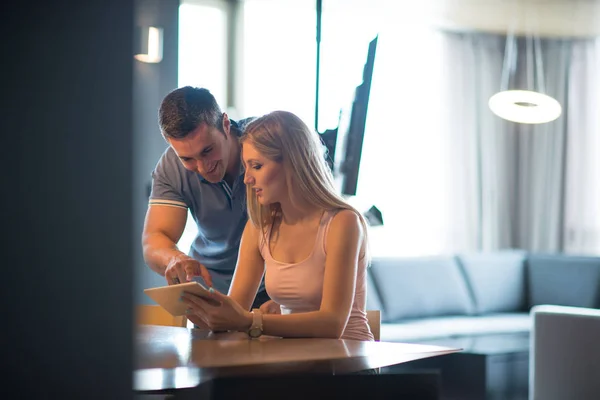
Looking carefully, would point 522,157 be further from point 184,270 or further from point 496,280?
point 184,270

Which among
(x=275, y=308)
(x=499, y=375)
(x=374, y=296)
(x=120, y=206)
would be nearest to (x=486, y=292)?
(x=374, y=296)

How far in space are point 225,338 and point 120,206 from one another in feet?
4.21

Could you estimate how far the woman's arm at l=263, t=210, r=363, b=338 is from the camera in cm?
185

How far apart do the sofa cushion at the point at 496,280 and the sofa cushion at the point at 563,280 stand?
0.31ft

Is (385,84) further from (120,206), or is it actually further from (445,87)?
(120,206)

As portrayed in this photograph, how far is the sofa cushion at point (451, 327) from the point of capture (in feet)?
15.7

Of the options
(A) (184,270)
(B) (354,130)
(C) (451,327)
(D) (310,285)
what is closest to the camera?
(D) (310,285)

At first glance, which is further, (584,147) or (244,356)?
(584,147)

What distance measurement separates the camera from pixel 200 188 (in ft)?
8.38

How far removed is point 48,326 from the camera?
22.7 inches

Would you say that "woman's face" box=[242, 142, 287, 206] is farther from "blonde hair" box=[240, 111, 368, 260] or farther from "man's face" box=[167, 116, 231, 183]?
"man's face" box=[167, 116, 231, 183]

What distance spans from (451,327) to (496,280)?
1.11 meters

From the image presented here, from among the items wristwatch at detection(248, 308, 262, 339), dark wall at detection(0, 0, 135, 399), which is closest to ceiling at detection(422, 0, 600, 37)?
wristwatch at detection(248, 308, 262, 339)

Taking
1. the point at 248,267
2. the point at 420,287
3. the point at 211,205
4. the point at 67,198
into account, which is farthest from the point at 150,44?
the point at 67,198
